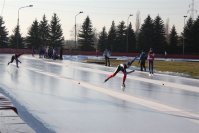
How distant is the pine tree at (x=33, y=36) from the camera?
87062 mm

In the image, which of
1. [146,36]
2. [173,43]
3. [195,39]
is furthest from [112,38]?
[195,39]

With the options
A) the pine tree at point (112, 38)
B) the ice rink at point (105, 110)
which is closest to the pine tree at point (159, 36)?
the pine tree at point (112, 38)

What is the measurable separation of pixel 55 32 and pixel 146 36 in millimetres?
20159

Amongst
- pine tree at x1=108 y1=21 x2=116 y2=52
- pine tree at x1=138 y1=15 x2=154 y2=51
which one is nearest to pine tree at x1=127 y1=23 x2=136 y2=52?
pine tree at x1=138 y1=15 x2=154 y2=51

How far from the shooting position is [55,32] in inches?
3526

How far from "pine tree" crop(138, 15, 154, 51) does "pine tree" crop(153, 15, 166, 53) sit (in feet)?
2.54

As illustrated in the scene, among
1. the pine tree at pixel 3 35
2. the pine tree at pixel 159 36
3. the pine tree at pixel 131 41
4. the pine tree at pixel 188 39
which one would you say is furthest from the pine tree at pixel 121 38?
the pine tree at pixel 3 35

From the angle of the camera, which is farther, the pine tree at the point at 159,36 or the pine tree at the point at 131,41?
the pine tree at the point at 131,41

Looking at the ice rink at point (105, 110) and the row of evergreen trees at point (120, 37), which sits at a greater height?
the row of evergreen trees at point (120, 37)

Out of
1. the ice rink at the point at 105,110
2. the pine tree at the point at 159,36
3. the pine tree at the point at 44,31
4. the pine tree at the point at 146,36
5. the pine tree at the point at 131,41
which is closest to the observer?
the ice rink at the point at 105,110

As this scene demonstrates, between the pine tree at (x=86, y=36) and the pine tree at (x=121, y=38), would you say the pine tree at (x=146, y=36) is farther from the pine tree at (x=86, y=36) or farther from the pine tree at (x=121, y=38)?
the pine tree at (x=86, y=36)

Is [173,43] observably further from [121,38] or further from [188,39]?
[121,38]

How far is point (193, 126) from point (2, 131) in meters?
3.50

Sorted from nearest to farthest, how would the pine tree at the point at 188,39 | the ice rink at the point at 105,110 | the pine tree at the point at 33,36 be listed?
the ice rink at the point at 105,110
the pine tree at the point at 188,39
the pine tree at the point at 33,36
